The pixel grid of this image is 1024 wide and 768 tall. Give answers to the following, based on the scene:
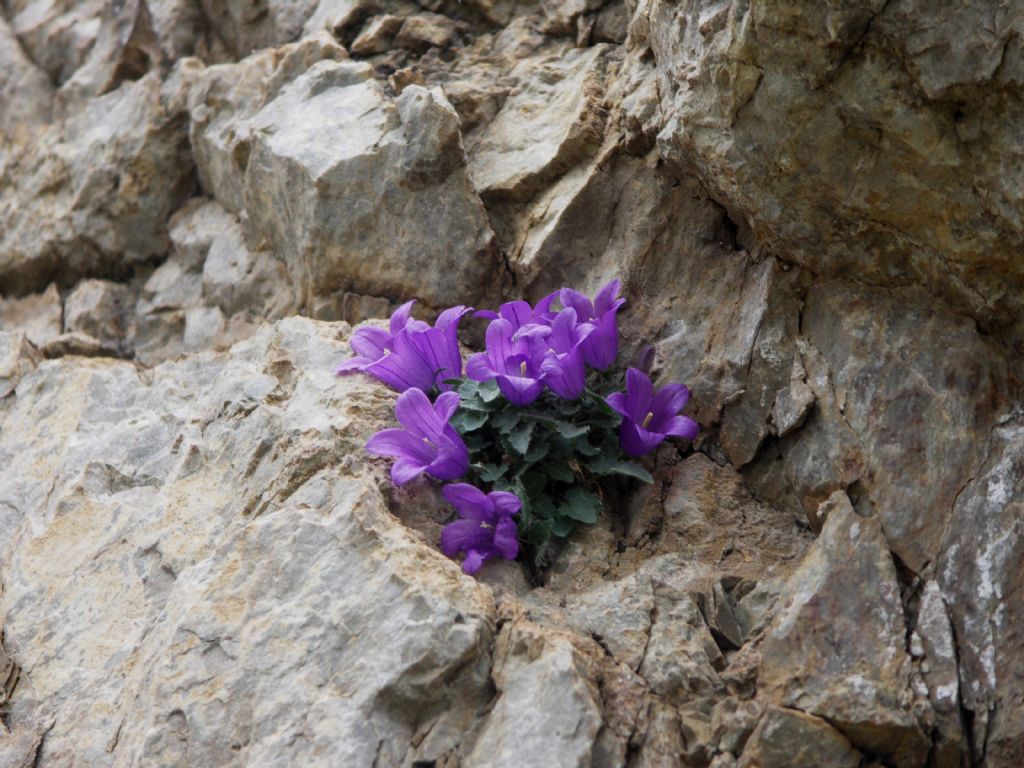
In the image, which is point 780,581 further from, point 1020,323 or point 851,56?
point 851,56

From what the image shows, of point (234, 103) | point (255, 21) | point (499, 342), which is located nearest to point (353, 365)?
point (499, 342)

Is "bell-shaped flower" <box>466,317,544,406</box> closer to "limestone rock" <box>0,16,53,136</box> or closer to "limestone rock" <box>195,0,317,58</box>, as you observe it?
"limestone rock" <box>195,0,317,58</box>

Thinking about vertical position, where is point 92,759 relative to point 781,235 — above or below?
below

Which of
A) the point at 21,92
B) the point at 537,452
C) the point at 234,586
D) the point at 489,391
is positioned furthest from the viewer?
the point at 21,92

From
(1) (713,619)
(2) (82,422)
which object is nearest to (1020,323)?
(1) (713,619)

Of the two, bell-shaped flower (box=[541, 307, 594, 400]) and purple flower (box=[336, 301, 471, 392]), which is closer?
bell-shaped flower (box=[541, 307, 594, 400])

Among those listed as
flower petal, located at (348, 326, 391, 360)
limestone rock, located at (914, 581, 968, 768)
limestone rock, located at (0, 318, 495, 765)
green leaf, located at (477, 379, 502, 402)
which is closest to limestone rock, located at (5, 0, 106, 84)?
limestone rock, located at (0, 318, 495, 765)

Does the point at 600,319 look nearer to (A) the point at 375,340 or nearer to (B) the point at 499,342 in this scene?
(B) the point at 499,342
